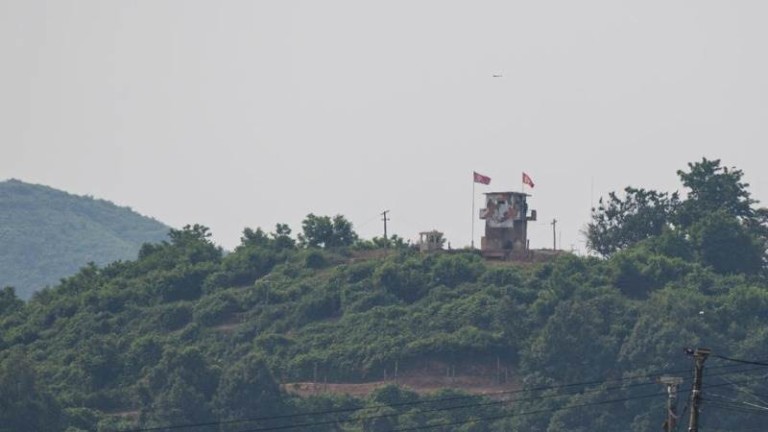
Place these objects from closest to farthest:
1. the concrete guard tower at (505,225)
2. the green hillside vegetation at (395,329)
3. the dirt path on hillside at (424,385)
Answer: the green hillside vegetation at (395,329), the dirt path on hillside at (424,385), the concrete guard tower at (505,225)

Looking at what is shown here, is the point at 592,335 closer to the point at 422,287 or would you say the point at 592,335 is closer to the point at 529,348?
the point at 529,348

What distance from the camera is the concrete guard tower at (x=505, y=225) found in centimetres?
13188

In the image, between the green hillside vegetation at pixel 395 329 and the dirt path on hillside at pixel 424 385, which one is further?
the dirt path on hillside at pixel 424 385

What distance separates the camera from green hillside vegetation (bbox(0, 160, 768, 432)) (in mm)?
110938

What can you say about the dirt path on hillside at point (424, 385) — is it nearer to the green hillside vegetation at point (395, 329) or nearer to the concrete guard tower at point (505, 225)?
the green hillside vegetation at point (395, 329)

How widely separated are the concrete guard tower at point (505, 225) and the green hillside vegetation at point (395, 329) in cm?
210

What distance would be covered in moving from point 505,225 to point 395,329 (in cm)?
1417

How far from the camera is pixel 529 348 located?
118 m

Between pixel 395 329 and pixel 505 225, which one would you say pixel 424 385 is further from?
pixel 505 225

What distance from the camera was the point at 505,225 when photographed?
439ft

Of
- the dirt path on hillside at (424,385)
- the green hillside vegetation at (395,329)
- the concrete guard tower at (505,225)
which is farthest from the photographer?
the concrete guard tower at (505,225)

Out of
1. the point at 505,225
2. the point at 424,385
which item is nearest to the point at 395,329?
the point at 424,385

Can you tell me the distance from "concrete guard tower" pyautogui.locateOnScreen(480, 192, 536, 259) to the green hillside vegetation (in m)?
2.10

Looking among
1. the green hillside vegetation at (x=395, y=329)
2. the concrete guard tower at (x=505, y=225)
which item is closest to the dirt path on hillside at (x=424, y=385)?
the green hillside vegetation at (x=395, y=329)
